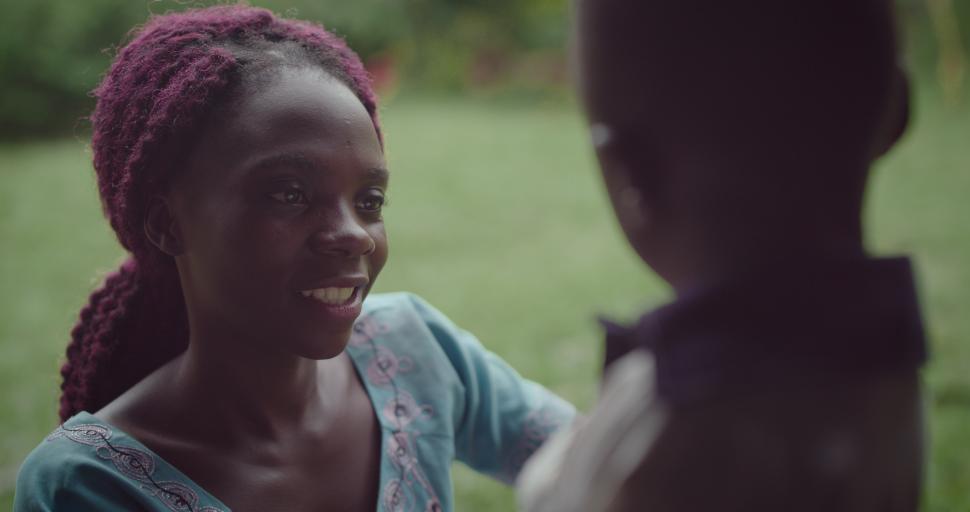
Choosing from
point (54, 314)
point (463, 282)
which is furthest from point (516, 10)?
point (54, 314)

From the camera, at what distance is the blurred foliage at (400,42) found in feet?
31.3

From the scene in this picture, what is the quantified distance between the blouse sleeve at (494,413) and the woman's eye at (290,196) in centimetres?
59

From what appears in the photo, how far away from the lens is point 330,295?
1.56 meters

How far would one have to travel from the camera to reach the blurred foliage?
9531mm

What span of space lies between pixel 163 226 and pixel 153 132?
171mm

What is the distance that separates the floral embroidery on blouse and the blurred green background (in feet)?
2.63

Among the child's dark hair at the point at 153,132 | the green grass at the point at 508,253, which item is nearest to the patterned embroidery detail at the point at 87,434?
the child's dark hair at the point at 153,132

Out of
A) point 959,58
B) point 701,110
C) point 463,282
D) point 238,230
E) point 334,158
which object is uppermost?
point 701,110

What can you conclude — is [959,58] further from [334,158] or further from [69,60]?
[334,158]

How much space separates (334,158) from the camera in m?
1.57

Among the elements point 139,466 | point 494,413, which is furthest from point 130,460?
point 494,413

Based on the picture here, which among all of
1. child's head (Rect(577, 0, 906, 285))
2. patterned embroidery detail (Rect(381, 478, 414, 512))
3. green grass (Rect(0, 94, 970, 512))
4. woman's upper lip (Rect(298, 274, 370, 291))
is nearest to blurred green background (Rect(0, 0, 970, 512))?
green grass (Rect(0, 94, 970, 512))

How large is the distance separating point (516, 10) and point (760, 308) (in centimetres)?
1301

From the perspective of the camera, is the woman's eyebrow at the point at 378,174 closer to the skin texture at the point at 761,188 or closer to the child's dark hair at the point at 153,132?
the child's dark hair at the point at 153,132
